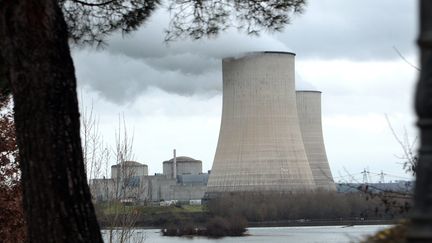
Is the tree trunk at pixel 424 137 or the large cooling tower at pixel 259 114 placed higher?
the large cooling tower at pixel 259 114

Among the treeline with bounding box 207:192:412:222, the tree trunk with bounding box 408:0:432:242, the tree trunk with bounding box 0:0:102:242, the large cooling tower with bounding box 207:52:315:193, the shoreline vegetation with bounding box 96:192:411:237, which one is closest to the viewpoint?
the tree trunk with bounding box 408:0:432:242

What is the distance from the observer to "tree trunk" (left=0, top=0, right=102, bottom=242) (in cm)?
324

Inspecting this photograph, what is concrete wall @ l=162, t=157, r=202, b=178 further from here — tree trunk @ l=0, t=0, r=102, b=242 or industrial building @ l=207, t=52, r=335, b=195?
tree trunk @ l=0, t=0, r=102, b=242

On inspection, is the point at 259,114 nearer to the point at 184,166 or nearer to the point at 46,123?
the point at 46,123

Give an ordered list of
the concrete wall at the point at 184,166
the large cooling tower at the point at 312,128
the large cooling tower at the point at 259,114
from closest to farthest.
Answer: the large cooling tower at the point at 259,114 → the large cooling tower at the point at 312,128 → the concrete wall at the point at 184,166

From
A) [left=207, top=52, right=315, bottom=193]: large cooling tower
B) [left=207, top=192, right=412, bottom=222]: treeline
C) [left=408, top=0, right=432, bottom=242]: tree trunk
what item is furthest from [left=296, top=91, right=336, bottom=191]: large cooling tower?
[left=408, top=0, right=432, bottom=242]: tree trunk

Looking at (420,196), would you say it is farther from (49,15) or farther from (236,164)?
(236,164)

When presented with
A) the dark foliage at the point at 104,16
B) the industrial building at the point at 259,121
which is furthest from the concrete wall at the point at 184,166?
the dark foliage at the point at 104,16

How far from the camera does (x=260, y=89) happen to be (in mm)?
22891

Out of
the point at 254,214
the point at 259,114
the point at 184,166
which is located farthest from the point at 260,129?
the point at 184,166

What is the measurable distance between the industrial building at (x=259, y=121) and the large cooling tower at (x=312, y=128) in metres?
3.20

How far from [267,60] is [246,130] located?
93.5 inches

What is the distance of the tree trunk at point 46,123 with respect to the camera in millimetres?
3244

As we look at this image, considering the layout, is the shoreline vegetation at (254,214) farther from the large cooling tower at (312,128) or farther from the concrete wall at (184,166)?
the concrete wall at (184,166)
